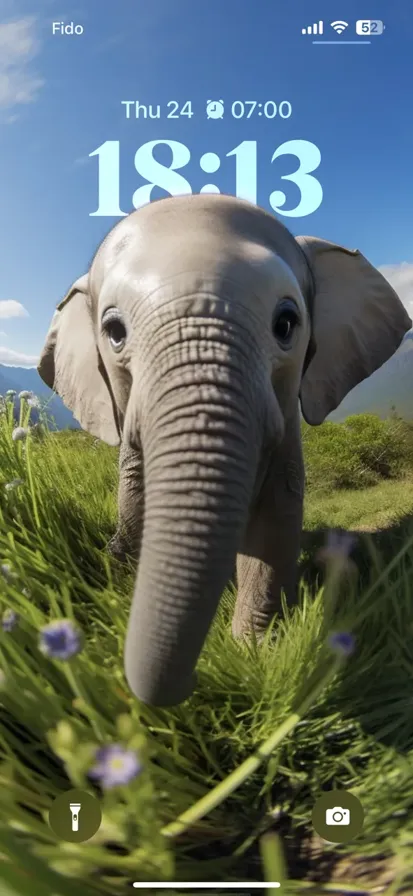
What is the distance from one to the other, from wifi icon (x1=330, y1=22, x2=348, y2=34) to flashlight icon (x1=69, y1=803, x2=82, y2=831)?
1278 millimetres

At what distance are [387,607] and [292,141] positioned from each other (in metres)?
0.91

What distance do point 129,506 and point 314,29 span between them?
107 cm

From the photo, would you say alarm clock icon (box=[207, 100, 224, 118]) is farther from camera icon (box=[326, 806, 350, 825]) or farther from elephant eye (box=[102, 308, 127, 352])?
camera icon (box=[326, 806, 350, 825])

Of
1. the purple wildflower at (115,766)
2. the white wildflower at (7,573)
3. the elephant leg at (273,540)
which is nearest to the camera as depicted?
the purple wildflower at (115,766)

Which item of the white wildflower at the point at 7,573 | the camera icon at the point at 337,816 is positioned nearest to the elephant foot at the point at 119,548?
the white wildflower at the point at 7,573

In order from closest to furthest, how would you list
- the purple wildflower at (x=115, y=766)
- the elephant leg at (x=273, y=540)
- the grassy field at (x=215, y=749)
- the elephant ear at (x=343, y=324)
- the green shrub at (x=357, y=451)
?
the purple wildflower at (x=115, y=766), the grassy field at (x=215, y=749), the elephant leg at (x=273, y=540), the elephant ear at (x=343, y=324), the green shrub at (x=357, y=451)

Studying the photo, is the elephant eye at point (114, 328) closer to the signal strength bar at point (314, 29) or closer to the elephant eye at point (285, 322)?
the elephant eye at point (285, 322)

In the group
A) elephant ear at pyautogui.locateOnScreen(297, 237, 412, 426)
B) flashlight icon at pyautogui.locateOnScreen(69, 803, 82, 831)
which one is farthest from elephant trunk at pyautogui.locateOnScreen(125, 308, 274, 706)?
elephant ear at pyautogui.locateOnScreen(297, 237, 412, 426)

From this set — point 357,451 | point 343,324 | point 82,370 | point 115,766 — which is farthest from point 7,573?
point 357,451

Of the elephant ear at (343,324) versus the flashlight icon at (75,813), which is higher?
the elephant ear at (343,324)

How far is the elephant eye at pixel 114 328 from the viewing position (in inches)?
42.7

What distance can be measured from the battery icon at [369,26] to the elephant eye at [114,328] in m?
0.68

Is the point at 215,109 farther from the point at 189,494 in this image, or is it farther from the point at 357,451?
the point at 357,451

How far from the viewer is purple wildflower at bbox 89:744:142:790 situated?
55cm
